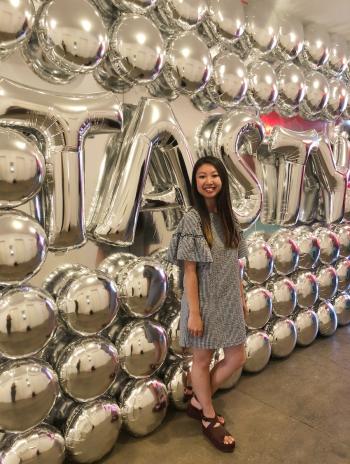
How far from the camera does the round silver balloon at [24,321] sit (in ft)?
4.44

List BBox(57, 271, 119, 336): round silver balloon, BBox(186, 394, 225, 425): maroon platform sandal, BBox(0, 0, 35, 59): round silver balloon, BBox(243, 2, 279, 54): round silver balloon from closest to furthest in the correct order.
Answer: BBox(0, 0, 35, 59): round silver balloon, BBox(57, 271, 119, 336): round silver balloon, BBox(186, 394, 225, 425): maroon platform sandal, BBox(243, 2, 279, 54): round silver balloon

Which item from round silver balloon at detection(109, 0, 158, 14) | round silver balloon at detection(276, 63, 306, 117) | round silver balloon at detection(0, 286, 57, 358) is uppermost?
round silver balloon at detection(109, 0, 158, 14)

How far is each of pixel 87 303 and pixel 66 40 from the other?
90 centimetres

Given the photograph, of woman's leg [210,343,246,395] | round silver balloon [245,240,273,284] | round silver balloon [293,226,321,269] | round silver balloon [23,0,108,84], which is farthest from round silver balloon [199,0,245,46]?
woman's leg [210,343,246,395]

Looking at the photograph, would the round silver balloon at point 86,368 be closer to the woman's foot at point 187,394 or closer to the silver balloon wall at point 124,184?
the silver balloon wall at point 124,184

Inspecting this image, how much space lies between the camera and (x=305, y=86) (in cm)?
241

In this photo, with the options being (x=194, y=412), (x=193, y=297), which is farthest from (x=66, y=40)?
(x=194, y=412)

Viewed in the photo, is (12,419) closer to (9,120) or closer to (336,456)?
(9,120)

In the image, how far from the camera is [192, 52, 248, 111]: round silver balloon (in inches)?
78.4

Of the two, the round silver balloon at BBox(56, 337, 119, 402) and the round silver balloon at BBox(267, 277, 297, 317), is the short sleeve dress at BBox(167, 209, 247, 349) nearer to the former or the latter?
the round silver balloon at BBox(56, 337, 119, 402)

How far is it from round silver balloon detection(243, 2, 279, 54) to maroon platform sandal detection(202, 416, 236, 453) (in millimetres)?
Result: 1815

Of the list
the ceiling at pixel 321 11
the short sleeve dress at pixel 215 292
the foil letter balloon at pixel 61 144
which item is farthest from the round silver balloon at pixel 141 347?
the ceiling at pixel 321 11

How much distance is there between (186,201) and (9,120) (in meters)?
0.81

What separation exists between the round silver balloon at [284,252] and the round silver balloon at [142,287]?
2.88ft
